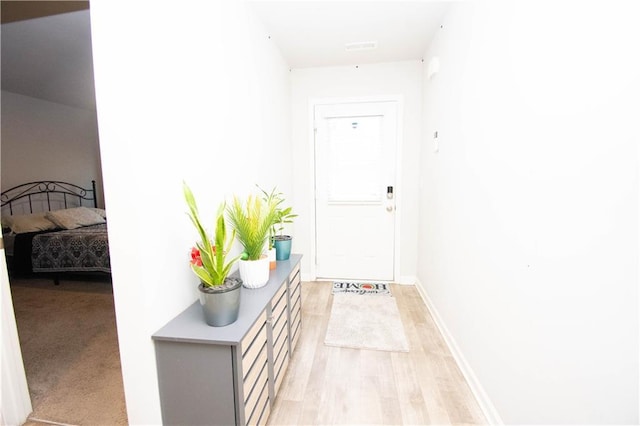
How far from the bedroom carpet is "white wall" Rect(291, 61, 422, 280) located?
2.04m

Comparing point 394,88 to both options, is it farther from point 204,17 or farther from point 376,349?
point 376,349

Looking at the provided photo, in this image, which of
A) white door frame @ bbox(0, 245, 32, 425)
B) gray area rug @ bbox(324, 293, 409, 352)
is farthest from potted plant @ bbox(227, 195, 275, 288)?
white door frame @ bbox(0, 245, 32, 425)

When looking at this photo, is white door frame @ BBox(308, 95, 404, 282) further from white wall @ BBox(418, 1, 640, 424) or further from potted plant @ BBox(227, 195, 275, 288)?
potted plant @ BBox(227, 195, 275, 288)

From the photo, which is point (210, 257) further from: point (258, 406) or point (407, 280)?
point (407, 280)

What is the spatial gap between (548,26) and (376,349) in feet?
6.45

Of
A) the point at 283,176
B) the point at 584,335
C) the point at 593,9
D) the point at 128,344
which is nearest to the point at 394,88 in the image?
the point at 283,176

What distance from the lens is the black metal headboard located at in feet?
12.3

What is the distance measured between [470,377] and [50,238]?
13.6ft

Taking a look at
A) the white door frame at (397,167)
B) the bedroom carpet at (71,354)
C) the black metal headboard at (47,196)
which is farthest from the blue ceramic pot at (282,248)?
the black metal headboard at (47,196)

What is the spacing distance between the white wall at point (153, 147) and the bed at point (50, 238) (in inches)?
92.6

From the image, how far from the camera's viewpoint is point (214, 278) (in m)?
1.12

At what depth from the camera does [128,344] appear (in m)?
1.05

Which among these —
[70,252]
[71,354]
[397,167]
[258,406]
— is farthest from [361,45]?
[70,252]

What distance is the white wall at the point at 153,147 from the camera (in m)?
0.97
